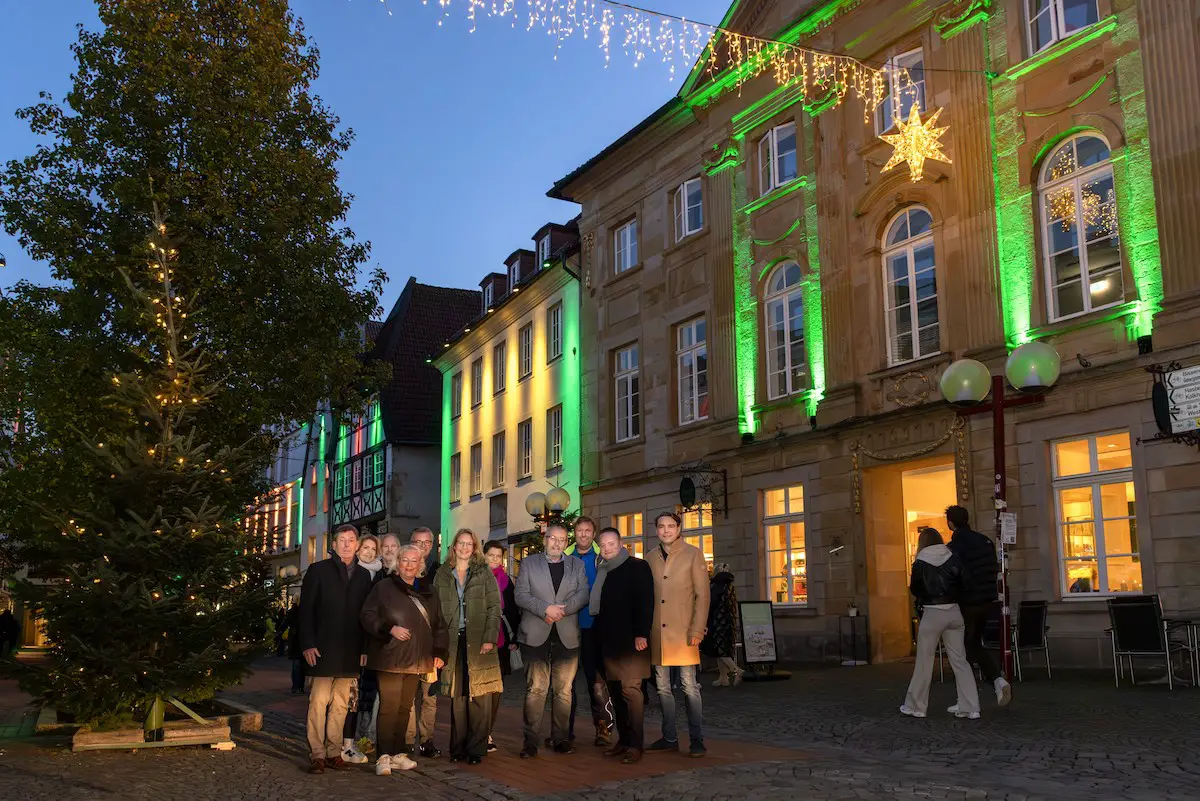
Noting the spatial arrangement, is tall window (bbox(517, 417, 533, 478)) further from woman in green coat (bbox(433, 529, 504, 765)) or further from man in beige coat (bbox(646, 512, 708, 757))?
man in beige coat (bbox(646, 512, 708, 757))

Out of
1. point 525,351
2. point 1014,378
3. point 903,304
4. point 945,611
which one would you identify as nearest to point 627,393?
point 525,351

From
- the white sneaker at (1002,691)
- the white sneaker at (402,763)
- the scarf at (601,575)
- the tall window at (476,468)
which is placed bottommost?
the white sneaker at (402,763)

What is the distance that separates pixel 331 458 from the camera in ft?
163

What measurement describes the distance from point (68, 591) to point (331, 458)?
40.8 metres

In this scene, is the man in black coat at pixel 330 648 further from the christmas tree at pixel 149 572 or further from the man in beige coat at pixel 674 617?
the man in beige coat at pixel 674 617

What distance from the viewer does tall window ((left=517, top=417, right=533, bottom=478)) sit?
102 ft

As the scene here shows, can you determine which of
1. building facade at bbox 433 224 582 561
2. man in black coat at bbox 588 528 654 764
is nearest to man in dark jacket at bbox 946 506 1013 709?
man in black coat at bbox 588 528 654 764

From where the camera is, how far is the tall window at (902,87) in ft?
60.0

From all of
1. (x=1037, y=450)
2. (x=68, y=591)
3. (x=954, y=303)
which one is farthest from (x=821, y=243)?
(x=68, y=591)

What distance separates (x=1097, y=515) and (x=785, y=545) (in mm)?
6624

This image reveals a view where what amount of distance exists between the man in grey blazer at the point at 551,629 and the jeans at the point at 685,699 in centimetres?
76

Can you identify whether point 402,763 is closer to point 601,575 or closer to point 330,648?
point 330,648

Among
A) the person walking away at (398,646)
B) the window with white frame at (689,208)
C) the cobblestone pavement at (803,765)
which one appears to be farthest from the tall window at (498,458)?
the person walking away at (398,646)

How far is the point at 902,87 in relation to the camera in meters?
18.6
